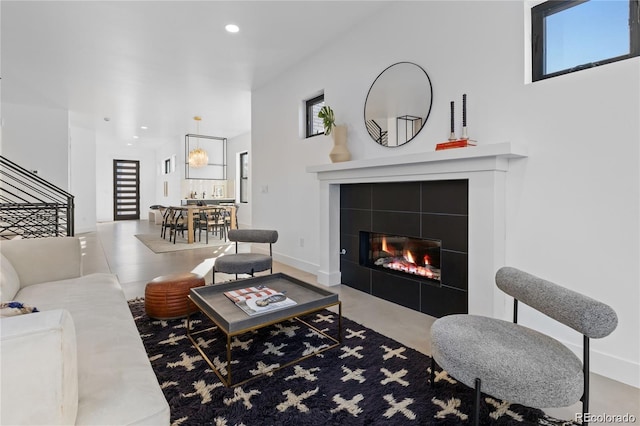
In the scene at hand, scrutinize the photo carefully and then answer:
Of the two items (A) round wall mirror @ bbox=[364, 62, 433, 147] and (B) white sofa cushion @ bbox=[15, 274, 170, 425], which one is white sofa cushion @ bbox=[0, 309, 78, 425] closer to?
(B) white sofa cushion @ bbox=[15, 274, 170, 425]

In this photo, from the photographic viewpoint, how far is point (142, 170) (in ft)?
44.7

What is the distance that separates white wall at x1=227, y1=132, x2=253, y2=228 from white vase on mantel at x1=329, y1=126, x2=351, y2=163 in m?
5.72

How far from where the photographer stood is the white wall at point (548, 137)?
72.6 inches

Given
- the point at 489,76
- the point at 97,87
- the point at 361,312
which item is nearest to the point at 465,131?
the point at 489,76

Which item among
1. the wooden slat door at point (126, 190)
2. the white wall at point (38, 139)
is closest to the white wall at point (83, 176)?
the white wall at point (38, 139)

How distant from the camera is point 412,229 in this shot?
2.96m

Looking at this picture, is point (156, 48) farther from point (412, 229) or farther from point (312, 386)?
point (312, 386)

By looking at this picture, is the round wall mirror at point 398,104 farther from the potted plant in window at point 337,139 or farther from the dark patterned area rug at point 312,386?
the dark patterned area rug at point 312,386

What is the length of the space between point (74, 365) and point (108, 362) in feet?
1.19

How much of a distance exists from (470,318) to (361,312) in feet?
4.44

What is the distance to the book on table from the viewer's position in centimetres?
195

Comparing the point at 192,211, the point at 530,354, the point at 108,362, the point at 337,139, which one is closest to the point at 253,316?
the point at 108,362

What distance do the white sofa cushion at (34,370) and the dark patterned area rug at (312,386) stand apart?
85 centimetres

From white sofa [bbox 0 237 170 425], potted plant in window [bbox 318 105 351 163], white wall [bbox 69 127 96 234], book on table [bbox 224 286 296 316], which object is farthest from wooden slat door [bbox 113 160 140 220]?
book on table [bbox 224 286 296 316]
